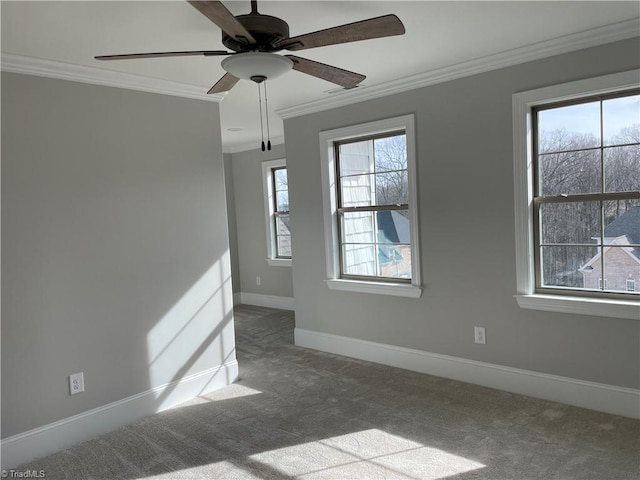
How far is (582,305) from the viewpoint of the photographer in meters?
3.15

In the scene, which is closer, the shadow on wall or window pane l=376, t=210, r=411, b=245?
the shadow on wall

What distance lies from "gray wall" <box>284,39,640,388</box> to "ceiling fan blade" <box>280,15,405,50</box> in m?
1.76

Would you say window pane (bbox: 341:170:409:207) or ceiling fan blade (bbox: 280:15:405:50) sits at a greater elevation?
ceiling fan blade (bbox: 280:15:405:50)

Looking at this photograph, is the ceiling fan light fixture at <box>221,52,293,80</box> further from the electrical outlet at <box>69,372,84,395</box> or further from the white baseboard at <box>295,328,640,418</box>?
the white baseboard at <box>295,328,640,418</box>

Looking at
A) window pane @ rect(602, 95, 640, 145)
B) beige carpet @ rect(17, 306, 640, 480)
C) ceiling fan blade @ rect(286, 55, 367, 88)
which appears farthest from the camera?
window pane @ rect(602, 95, 640, 145)

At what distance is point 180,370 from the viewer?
371 cm

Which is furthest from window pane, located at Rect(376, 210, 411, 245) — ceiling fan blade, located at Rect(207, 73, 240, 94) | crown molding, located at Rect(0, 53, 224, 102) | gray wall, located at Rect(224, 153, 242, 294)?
gray wall, located at Rect(224, 153, 242, 294)

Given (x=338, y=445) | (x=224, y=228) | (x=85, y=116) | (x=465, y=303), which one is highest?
(x=85, y=116)

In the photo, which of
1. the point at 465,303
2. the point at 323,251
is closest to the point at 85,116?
the point at 323,251

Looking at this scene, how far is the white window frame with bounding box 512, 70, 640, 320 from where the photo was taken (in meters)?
3.10

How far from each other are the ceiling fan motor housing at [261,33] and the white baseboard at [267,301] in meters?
4.85

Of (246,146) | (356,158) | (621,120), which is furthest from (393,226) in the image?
(246,146)

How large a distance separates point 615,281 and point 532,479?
1.42 meters

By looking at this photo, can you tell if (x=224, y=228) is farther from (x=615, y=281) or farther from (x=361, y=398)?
(x=615, y=281)
